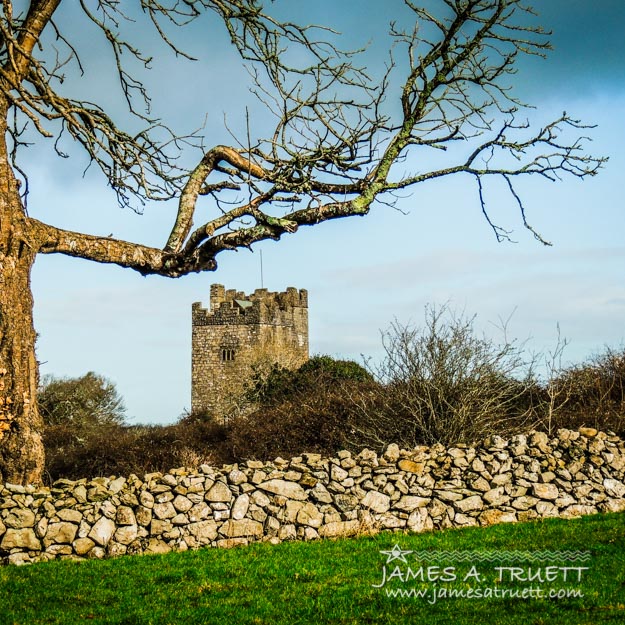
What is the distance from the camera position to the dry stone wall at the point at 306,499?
9906 mm

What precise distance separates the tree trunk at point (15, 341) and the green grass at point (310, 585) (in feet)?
4.92

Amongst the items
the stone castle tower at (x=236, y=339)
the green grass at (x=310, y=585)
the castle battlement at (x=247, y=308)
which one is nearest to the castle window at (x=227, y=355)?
the stone castle tower at (x=236, y=339)

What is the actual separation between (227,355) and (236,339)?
1.04m

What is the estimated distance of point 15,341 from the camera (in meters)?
9.77

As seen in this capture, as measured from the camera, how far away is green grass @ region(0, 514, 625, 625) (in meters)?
6.66

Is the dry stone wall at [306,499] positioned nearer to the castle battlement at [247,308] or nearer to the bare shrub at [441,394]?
the bare shrub at [441,394]

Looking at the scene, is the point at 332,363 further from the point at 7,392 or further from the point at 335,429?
the point at 7,392

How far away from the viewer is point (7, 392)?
9.71 metres

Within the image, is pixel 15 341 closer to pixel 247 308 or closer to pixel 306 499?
pixel 306 499

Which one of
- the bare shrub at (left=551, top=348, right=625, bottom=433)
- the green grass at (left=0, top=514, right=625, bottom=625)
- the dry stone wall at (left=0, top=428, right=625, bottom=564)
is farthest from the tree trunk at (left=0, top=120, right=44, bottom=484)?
the bare shrub at (left=551, top=348, right=625, bottom=433)

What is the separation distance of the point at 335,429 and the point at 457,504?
5209mm

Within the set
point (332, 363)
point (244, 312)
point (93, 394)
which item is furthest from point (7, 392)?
point (244, 312)

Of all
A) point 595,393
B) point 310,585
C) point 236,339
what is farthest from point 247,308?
point 310,585

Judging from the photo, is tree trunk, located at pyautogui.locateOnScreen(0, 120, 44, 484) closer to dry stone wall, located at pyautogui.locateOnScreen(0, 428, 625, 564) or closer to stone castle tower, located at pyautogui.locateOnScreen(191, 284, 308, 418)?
dry stone wall, located at pyautogui.locateOnScreen(0, 428, 625, 564)
